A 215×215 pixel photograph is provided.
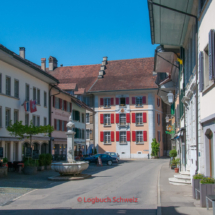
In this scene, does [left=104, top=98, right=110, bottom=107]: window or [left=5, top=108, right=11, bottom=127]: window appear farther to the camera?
[left=104, top=98, right=110, bottom=107]: window

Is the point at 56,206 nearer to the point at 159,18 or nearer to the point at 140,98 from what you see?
the point at 159,18

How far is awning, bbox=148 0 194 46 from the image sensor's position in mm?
13656

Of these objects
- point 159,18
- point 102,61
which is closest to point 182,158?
point 159,18

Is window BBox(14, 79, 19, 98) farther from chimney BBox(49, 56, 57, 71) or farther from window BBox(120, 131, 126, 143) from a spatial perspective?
chimney BBox(49, 56, 57, 71)

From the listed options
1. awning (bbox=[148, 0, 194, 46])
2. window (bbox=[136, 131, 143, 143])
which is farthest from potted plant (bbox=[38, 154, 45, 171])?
window (bbox=[136, 131, 143, 143])

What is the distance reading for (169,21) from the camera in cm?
1516

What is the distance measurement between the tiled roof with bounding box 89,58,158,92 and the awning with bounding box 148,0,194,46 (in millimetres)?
39718

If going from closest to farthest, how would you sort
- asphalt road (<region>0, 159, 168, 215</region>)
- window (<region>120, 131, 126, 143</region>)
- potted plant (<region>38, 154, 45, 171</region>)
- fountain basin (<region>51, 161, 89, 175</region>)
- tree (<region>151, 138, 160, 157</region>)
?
asphalt road (<region>0, 159, 168, 215</region>), fountain basin (<region>51, 161, 89, 175</region>), potted plant (<region>38, 154, 45, 171</region>), tree (<region>151, 138, 160, 157</region>), window (<region>120, 131, 126, 143</region>)

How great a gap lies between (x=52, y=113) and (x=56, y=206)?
2618 centimetres

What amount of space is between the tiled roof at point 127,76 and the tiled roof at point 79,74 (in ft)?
6.80

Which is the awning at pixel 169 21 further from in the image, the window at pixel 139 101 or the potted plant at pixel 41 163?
the window at pixel 139 101

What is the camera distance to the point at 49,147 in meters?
35.2

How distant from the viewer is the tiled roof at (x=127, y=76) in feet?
193

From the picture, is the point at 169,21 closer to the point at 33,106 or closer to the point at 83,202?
the point at 83,202
